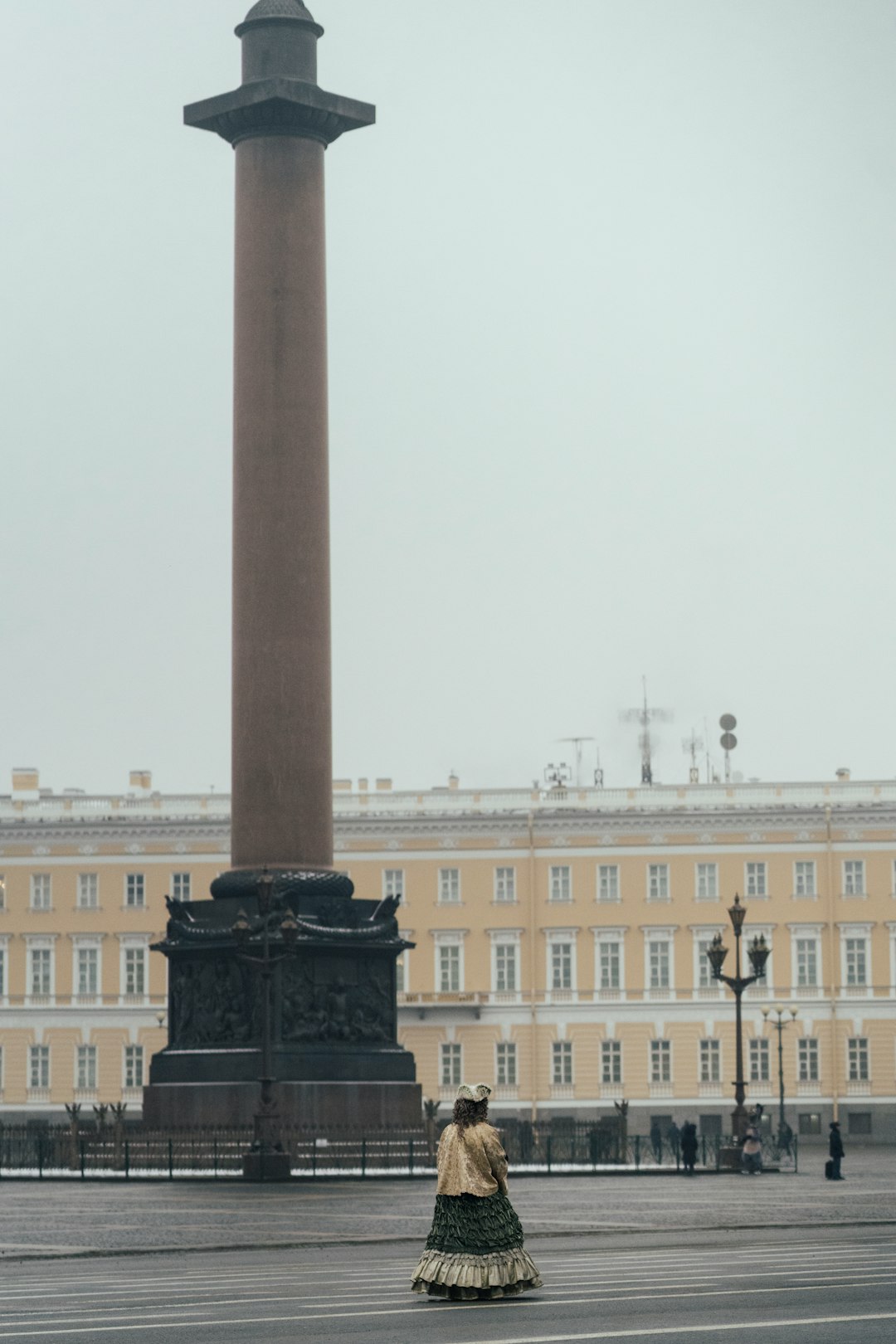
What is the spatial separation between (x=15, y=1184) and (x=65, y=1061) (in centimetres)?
4344

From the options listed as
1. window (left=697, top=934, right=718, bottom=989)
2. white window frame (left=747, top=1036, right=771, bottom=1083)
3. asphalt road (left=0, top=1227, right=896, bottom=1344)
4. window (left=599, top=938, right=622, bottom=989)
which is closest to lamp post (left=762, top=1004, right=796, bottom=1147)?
white window frame (left=747, top=1036, right=771, bottom=1083)

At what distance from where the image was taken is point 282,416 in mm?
44281

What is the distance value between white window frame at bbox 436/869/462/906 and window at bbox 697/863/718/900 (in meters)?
7.70

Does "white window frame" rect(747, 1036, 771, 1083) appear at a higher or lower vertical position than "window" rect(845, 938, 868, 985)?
lower

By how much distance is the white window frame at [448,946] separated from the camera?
81.1 m

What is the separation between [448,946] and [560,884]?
4.10 meters

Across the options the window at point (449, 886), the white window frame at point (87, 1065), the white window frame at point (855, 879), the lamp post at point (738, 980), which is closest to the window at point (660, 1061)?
the white window frame at point (855, 879)

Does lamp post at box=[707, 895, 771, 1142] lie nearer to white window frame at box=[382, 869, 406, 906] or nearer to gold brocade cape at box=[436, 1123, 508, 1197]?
gold brocade cape at box=[436, 1123, 508, 1197]

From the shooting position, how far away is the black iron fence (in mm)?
39938

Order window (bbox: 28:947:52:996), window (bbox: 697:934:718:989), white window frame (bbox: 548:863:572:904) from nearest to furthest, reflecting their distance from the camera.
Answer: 1. window (bbox: 697:934:718:989)
2. white window frame (bbox: 548:863:572:904)
3. window (bbox: 28:947:52:996)

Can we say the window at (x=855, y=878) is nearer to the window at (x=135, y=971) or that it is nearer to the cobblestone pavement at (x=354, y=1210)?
the window at (x=135, y=971)

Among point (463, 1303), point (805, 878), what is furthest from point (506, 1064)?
point (463, 1303)

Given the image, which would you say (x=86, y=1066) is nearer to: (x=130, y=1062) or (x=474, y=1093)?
(x=130, y=1062)

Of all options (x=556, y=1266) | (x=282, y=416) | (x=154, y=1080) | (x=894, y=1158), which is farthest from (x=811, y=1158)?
(x=556, y=1266)
